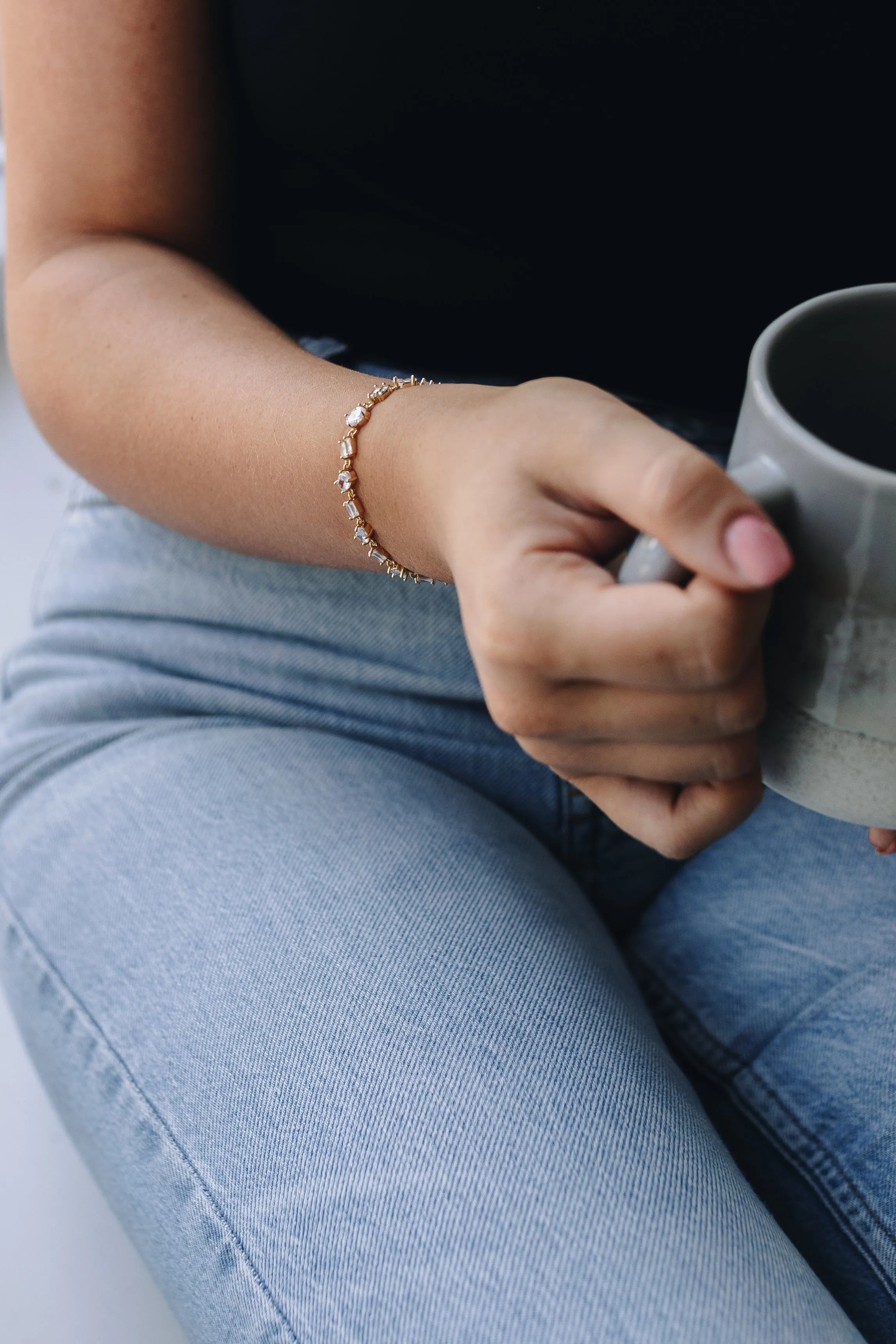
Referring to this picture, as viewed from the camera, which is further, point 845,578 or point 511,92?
point 511,92

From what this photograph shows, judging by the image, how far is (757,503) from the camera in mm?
340

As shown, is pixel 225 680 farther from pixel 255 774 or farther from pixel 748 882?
pixel 748 882

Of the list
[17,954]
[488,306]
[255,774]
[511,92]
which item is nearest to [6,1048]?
[17,954]

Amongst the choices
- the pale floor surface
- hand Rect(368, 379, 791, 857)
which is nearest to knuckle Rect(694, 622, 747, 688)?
hand Rect(368, 379, 791, 857)

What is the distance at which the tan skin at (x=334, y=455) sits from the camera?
35 cm

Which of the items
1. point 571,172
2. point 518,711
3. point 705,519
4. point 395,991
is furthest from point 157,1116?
point 571,172

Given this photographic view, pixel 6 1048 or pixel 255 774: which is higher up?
pixel 255 774

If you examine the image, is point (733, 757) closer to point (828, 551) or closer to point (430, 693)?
point (828, 551)

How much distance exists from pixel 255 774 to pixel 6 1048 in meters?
0.43

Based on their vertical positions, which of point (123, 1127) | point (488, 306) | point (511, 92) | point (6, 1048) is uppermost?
point (511, 92)

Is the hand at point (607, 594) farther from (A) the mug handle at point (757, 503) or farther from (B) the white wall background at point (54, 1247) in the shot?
(B) the white wall background at point (54, 1247)

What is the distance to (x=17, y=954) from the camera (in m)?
0.62

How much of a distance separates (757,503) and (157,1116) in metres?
0.41

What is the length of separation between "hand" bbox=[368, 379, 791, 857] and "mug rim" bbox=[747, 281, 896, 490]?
0.08ft
